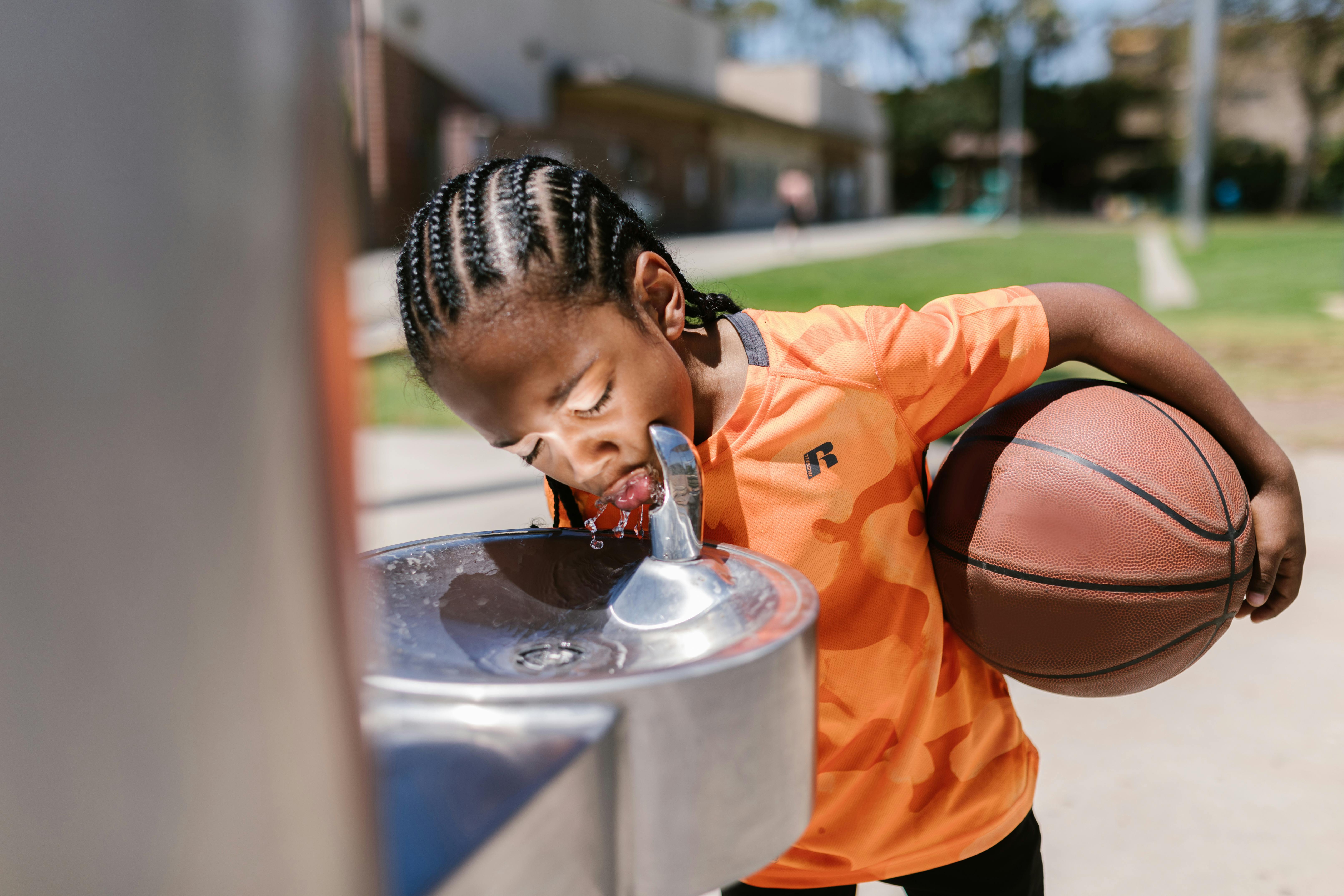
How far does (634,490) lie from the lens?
1.29 metres

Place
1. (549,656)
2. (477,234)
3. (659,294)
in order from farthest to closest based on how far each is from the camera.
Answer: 1. (659,294)
2. (477,234)
3. (549,656)

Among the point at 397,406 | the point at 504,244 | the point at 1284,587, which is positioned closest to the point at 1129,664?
the point at 1284,587

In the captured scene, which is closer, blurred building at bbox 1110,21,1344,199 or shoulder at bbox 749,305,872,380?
shoulder at bbox 749,305,872,380

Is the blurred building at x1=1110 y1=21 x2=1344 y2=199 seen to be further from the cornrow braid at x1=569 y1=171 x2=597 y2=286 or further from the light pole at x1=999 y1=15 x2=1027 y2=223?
the cornrow braid at x1=569 y1=171 x2=597 y2=286

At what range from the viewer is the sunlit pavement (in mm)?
2492

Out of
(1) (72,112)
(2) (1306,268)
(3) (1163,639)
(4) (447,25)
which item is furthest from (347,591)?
(4) (447,25)

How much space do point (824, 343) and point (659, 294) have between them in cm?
24

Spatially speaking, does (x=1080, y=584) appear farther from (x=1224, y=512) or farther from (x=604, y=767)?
(x=604, y=767)

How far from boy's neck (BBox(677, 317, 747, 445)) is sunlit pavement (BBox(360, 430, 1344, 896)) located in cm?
71

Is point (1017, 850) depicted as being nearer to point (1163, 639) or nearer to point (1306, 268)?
point (1163, 639)

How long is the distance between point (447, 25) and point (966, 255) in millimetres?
10489

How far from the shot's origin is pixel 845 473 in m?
1.52

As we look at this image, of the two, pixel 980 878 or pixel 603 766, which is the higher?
pixel 603 766

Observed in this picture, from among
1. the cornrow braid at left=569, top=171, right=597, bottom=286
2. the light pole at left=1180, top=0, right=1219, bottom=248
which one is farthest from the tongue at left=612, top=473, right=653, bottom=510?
the light pole at left=1180, top=0, right=1219, bottom=248
